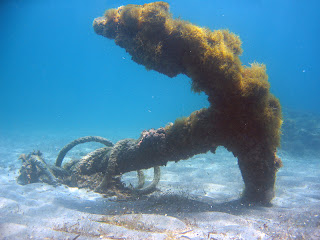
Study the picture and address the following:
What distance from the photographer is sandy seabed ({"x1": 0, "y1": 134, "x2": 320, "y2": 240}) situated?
123 inches

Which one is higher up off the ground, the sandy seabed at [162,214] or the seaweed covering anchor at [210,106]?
the seaweed covering anchor at [210,106]

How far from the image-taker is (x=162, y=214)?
4.21 meters

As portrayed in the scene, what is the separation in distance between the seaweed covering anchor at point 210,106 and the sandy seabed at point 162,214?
2.90 ft

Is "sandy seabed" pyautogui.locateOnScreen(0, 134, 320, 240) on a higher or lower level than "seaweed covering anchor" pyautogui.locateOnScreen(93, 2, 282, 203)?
lower

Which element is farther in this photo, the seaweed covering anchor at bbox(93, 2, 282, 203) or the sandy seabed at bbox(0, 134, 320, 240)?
the seaweed covering anchor at bbox(93, 2, 282, 203)

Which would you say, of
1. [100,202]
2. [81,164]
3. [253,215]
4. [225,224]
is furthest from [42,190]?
Answer: [253,215]

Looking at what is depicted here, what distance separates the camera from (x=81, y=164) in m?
6.50

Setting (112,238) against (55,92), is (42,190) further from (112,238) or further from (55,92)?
(55,92)

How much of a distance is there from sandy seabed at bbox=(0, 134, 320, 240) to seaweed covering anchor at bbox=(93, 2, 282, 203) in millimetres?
884

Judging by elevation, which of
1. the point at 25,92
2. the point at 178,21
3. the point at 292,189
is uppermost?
the point at 25,92

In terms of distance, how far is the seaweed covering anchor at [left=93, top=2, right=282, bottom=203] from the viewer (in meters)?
4.45

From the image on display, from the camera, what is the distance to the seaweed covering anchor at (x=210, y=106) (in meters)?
4.45

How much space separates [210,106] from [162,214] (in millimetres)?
3004

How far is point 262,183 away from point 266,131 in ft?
5.08
